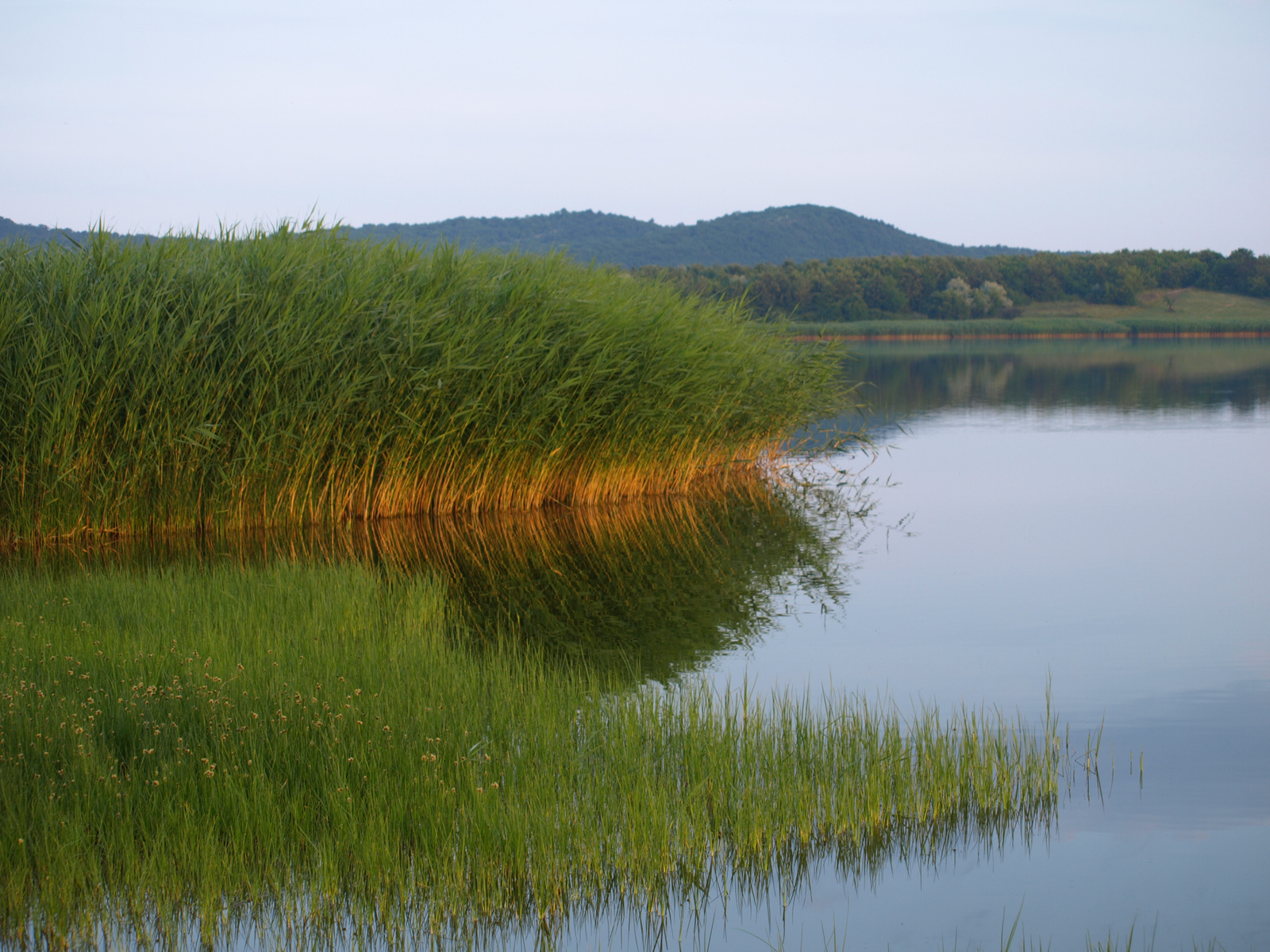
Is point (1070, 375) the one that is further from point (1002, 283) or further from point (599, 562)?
point (1002, 283)

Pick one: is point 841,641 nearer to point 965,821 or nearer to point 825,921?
point 965,821

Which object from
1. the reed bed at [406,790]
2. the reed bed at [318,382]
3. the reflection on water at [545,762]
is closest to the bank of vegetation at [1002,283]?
the reed bed at [318,382]

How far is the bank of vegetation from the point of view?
55.3 m

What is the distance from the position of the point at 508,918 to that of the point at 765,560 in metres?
6.05

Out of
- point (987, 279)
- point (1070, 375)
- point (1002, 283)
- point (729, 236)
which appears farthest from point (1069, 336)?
point (729, 236)

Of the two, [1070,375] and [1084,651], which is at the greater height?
[1070,375]

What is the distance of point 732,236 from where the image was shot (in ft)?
319

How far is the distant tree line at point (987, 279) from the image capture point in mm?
55594

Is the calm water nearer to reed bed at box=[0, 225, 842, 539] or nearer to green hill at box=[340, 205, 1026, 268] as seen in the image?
reed bed at box=[0, 225, 842, 539]

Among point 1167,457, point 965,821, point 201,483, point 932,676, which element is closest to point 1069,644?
point 932,676

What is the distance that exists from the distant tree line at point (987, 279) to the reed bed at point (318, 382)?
145 ft

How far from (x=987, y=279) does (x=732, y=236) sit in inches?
1560

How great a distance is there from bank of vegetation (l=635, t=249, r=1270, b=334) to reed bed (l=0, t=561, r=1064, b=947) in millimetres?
49962

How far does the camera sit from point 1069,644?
639 centimetres
